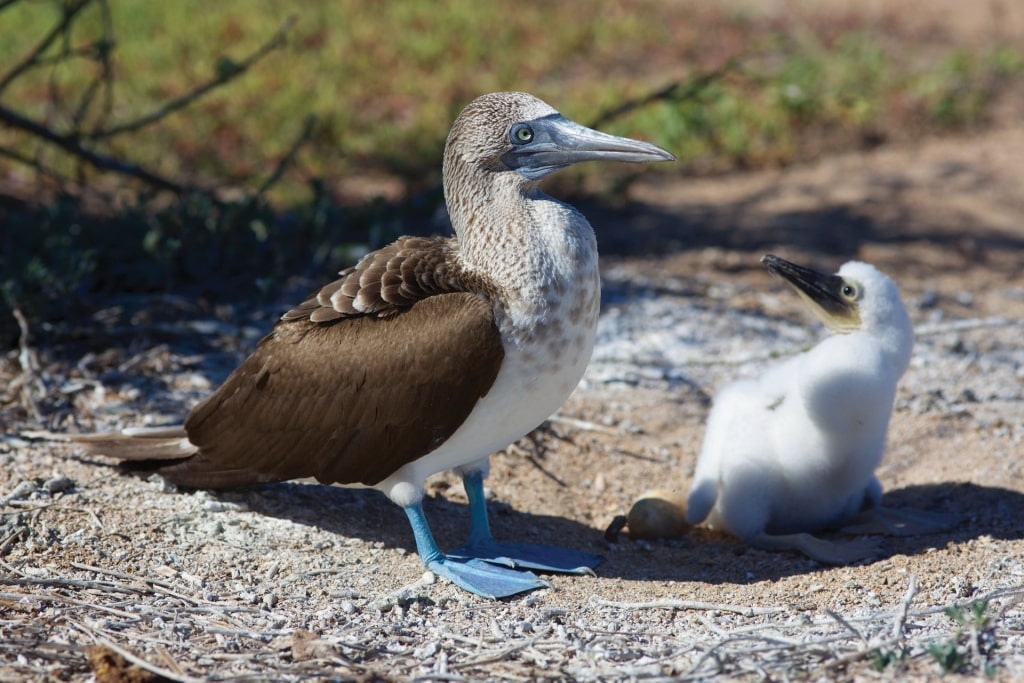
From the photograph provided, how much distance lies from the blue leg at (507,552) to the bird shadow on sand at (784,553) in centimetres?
10

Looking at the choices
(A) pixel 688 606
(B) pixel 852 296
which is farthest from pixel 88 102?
(A) pixel 688 606

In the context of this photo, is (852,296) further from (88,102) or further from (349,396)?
(88,102)

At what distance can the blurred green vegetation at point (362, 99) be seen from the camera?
21.6 feet

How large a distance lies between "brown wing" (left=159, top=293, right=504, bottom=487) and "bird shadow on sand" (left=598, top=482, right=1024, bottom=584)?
2.94 feet

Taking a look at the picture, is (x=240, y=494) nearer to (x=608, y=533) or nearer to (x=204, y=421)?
(x=204, y=421)

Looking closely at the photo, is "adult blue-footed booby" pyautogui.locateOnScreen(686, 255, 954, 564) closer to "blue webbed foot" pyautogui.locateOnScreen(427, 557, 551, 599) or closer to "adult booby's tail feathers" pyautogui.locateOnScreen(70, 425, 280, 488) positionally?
"blue webbed foot" pyautogui.locateOnScreen(427, 557, 551, 599)

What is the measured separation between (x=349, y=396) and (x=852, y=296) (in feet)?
6.29

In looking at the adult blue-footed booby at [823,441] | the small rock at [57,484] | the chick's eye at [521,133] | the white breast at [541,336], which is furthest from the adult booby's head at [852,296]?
the small rock at [57,484]

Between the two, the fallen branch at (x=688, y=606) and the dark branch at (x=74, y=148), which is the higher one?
the dark branch at (x=74, y=148)

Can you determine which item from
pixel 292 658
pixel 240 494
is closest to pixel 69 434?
pixel 240 494

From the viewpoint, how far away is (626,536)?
15.6ft

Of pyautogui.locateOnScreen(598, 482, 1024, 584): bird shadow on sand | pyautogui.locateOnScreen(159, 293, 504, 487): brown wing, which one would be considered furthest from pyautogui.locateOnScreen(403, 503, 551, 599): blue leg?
pyautogui.locateOnScreen(598, 482, 1024, 584): bird shadow on sand

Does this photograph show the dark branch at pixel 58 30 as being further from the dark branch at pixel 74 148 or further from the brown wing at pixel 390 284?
the brown wing at pixel 390 284

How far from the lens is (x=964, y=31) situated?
11609 mm
